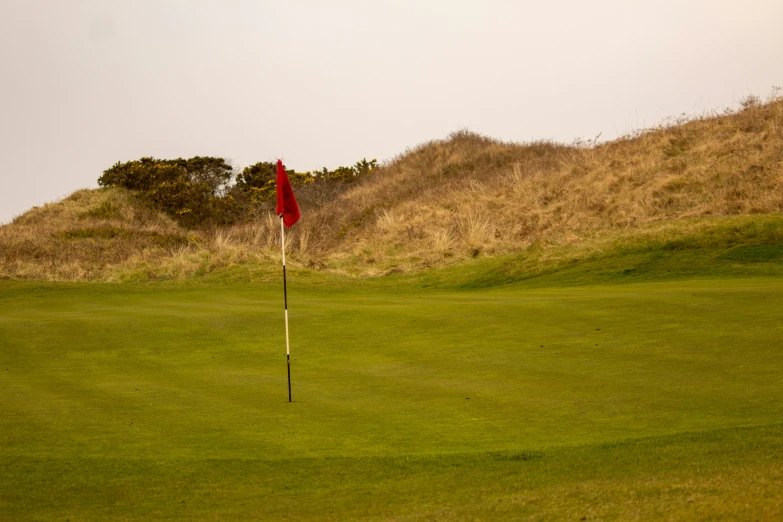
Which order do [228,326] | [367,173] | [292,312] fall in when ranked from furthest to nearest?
[367,173] < [292,312] < [228,326]

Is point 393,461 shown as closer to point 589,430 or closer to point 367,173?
point 589,430

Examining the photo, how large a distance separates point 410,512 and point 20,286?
23.3 m

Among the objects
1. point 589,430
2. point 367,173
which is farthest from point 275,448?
point 367,173

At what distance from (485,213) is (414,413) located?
1123 inches

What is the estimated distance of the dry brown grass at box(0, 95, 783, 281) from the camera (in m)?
30.2

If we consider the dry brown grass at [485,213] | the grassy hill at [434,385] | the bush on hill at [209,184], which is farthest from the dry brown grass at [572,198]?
the bush on hill at [209,184]

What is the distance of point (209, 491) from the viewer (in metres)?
6.94

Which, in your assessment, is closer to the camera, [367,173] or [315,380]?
[315,380]

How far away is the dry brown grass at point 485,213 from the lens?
30.2 metres

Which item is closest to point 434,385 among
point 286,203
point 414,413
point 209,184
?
point 414,413

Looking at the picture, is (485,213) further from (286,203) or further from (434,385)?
(434,385)

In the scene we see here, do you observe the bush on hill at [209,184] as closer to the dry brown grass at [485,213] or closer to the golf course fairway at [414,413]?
the dry brown grass at [485,213]

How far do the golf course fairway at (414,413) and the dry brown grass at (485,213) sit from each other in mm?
13848

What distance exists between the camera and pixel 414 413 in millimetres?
9219
